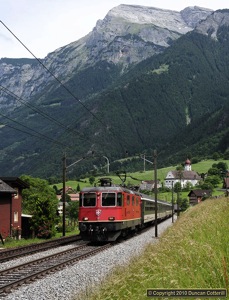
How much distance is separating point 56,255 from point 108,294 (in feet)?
52.9

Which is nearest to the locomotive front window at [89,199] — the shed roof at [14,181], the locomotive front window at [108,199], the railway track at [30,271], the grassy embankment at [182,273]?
the locomotive front window at [108,199]

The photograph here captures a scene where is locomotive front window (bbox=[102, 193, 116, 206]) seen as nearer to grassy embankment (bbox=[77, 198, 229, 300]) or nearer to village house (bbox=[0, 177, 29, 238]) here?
village house (bbox=[0, 177, 29, 238])

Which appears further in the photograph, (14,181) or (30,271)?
(14,181)

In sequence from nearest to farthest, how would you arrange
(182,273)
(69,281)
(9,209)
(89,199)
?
(182,273) → (69,281) → (89,199) → (9,209)

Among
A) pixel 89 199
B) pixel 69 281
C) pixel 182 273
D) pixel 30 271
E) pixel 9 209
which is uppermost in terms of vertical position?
pixel 89 199

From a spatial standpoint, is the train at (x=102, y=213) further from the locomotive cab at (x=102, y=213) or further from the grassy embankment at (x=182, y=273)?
the grassy embankment at (x=182, y=273)

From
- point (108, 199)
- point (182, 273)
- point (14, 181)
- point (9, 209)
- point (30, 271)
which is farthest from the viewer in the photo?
point (14, 181)

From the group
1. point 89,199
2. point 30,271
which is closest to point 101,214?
point 89,199

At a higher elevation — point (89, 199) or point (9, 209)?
point (89, 199)

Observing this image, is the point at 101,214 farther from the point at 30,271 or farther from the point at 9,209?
the point at 9,209

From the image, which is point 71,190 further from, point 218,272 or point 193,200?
point 218,272

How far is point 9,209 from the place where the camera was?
44812 mm

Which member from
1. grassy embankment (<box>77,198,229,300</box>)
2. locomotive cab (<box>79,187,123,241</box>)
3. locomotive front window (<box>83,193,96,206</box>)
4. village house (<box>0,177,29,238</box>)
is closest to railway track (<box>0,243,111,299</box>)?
locomotive cab (<box>79,187,123,241</box>)

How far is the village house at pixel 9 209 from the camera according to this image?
42.9 metres
